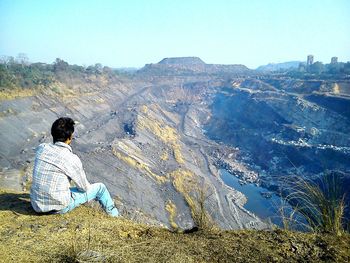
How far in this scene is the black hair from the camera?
407 cm

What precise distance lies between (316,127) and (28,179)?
31.6 meters

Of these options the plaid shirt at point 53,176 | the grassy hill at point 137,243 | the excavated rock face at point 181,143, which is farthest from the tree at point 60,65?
the grassy hill at point 137,243

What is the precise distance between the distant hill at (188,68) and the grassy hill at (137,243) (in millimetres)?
89713

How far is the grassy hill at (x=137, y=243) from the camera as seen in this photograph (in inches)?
121

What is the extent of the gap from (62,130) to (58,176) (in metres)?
0.56

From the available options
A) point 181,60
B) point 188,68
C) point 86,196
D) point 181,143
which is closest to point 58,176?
point 86,196

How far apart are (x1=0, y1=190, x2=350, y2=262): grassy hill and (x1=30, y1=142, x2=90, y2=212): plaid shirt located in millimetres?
212

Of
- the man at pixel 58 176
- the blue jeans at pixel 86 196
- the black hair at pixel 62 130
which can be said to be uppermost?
the black hair at pixel 62 130

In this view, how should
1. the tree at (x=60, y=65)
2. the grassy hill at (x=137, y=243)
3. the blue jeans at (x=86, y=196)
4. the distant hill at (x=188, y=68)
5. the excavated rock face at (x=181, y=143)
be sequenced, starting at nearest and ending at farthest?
the grassy hill at (x=137, y=243) < the blue jeans at (x=86, y=196) < the excavated rock face at (x=181, y=143) < the tree at (x=60, y=65) < the distant hill at (x=188, y=68)

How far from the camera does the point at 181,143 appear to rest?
136ft

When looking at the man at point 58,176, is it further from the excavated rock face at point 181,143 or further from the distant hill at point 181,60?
the distant hill at point 181,60

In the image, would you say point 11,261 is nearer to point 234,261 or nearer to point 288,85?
point 234,261

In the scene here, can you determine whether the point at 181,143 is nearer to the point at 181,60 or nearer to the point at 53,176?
the point at 53,176

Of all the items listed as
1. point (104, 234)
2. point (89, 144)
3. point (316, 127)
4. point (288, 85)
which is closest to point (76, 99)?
point (89, 144)
